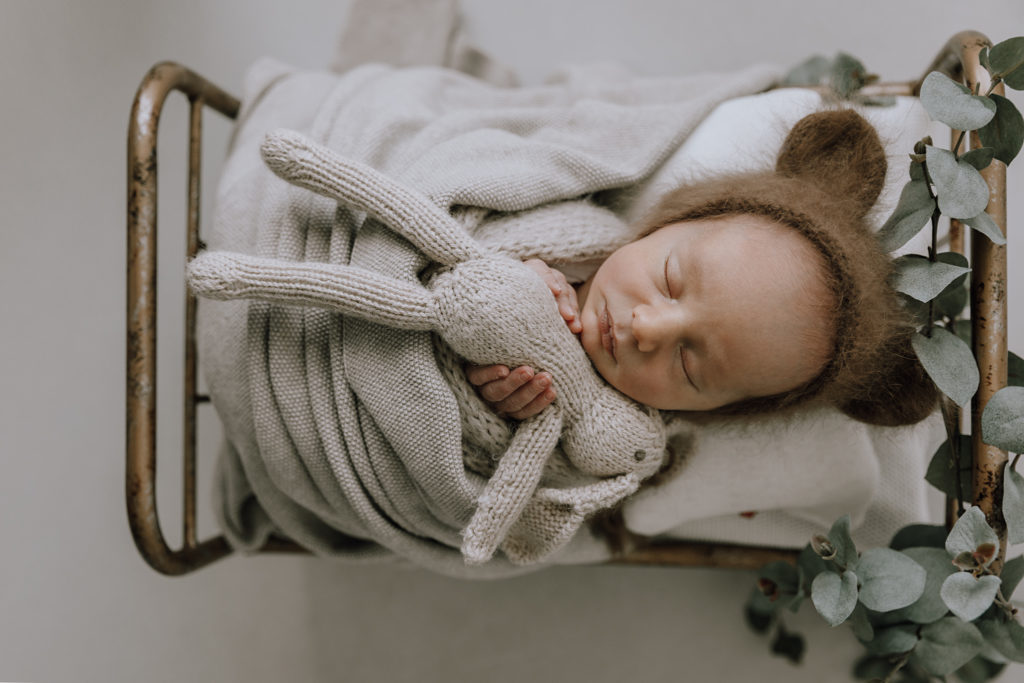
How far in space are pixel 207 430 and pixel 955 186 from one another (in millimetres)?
1329

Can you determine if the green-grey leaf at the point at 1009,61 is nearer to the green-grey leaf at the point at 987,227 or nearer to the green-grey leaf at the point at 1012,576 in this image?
the green-grey leaf at the point at 987,227

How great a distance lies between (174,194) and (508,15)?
2.45ft

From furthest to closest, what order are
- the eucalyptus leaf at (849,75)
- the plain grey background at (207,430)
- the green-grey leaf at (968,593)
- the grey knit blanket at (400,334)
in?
the plain grey background at (207,430), the eucalyptus leaf at (849,75), the grey knit blanket at (400,334), the green-grey leaf at (968,593)

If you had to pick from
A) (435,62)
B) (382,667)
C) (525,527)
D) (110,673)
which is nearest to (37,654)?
(110,673)

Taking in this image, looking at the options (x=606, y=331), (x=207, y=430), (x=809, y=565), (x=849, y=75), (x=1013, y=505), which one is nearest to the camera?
(x=1013, y=505)

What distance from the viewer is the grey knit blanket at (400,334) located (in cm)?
82

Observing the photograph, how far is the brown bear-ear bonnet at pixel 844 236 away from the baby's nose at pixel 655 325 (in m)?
0.15

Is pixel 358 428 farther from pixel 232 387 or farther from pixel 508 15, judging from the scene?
pixel 508 15

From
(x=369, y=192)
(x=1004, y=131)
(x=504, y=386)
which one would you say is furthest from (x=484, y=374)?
(x=1004, y=131)

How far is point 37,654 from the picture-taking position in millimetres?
1217

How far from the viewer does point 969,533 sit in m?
0.73

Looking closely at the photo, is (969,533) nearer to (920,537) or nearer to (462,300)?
(920,537)

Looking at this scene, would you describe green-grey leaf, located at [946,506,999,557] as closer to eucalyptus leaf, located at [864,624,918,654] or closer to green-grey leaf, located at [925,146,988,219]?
eucalyptus leaf, located at [864,624,918,654]

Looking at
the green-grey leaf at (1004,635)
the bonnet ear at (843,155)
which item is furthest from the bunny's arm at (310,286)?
the green-grey leaf at (1004,635)
